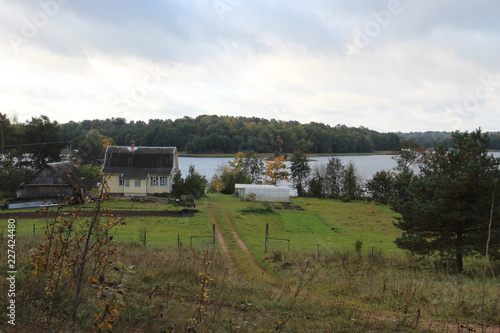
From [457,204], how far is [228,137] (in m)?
85.0

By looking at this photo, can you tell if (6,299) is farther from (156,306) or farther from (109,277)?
(109,277)

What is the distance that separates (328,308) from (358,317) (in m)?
0.85

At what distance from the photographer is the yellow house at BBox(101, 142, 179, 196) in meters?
40.7

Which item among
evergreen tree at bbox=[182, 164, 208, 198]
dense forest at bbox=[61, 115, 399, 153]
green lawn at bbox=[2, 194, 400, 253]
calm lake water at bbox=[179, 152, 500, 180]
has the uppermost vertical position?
dense forest at bbox=[61, 115, 399, 153]

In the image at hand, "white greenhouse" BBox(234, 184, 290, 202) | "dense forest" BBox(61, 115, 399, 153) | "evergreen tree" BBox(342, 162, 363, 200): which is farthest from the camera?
"dense forest" BBox(61, 115, 399, 153)

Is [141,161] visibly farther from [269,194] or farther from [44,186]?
[269,194]

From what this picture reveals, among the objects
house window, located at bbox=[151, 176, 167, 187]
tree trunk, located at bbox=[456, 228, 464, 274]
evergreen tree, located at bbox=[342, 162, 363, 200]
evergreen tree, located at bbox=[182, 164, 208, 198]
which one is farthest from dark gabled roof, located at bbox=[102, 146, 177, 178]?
tree trunk, located at bbox=[456, 228, 464, 274]

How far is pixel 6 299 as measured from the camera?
5.94 meters

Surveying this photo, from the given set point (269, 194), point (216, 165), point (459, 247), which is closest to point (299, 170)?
point (269, 194)

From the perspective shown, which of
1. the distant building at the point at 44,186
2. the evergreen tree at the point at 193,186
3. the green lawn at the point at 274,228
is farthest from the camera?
the evergreen tree at the point at 193,186

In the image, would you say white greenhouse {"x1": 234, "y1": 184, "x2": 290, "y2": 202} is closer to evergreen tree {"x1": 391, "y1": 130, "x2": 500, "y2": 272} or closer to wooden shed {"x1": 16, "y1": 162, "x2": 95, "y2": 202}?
wooden shed {"x1": 16, "y1": 162, "x2": 95, "y2": 202}

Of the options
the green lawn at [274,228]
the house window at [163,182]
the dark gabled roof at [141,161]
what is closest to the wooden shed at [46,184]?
the dark gabled roof at [141,161]

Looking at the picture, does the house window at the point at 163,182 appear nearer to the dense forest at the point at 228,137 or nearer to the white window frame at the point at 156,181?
the white window frame at the point at 156,181

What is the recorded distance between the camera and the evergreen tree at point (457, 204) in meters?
14.6
